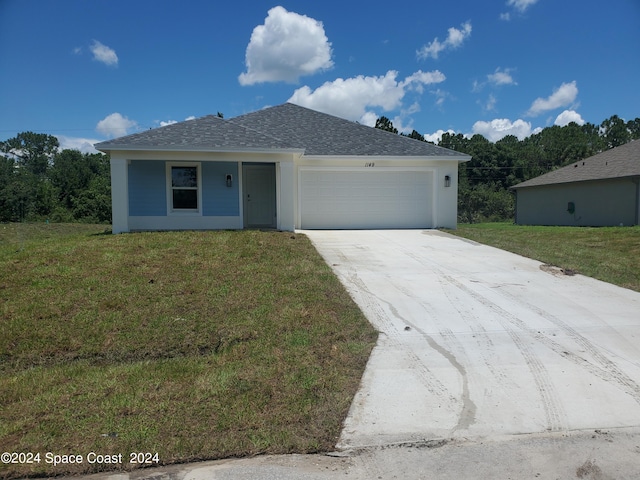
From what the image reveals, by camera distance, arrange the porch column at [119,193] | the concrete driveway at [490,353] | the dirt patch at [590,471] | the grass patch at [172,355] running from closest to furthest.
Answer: the dirt patch at [590,471], the grass patch at [172,355], the concrete driveway at [490,353], the porch column at [119,193]

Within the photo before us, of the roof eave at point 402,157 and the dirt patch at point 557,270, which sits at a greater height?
the roof eave at point 402,157

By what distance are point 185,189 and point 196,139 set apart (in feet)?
5.25

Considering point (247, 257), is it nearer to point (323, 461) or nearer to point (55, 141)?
point (323, 461)

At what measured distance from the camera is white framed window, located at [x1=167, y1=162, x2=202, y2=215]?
14.0m

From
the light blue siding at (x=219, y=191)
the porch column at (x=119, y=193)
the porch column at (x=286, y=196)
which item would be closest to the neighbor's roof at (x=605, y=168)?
the porch column at (x=286, y=196)

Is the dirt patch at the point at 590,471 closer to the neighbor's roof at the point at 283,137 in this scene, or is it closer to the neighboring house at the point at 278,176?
the neighboring house at the point at 278,176

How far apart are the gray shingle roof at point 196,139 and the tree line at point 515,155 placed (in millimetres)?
31851

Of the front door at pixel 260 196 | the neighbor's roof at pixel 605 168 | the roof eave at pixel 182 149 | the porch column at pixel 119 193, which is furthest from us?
the neighbor's roof at pixel 605 168

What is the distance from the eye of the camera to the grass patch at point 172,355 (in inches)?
140

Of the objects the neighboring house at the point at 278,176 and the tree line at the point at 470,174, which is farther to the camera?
the tree line at the point at 470,174

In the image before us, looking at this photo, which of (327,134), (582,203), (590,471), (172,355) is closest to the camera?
(590,471)

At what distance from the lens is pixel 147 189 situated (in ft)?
45.4

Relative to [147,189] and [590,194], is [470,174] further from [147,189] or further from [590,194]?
[147,189]

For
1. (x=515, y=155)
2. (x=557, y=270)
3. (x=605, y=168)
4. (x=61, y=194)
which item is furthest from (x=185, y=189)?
(x=515, y=155)
